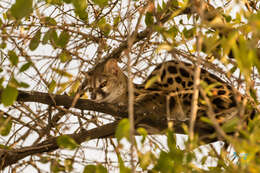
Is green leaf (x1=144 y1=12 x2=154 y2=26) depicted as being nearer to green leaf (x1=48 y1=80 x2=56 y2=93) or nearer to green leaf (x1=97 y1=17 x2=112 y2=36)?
green leaf (x1=97 y1=17 x2=112 y2=36)

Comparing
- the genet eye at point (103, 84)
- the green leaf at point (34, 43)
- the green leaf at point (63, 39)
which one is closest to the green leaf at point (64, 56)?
the green leaf at point (63, 39)

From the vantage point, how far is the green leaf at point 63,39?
2.41 metres

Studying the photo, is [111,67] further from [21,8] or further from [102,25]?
[21,8]

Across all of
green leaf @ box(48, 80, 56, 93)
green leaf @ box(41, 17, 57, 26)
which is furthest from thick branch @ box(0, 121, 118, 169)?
→ green leaf @ box(41, 17, 57, 26)

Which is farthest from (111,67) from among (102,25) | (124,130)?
(124,130)

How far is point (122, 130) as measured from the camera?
57.8 inches

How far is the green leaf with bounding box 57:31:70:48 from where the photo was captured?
2.41 metres

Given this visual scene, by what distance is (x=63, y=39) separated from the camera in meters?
2.41

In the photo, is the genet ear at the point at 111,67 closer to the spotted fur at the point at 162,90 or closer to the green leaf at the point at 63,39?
the spotted fur at the point at 162,90

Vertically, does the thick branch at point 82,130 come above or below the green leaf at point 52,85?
below

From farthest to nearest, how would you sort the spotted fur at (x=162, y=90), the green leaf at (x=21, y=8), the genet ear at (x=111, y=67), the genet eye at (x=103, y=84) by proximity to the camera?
the genet eye at (x=103, y=84) < the spotted fur at (x=162, y=90) < the genet ear at (x=111, y=67) < the green leaf at (x=21, y=8)

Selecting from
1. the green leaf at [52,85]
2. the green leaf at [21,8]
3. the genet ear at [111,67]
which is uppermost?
the genet ear at [111,67]

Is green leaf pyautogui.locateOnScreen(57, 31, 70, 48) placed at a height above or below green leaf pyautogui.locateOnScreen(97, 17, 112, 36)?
below

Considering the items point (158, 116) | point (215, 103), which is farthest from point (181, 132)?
point (215, 103)
